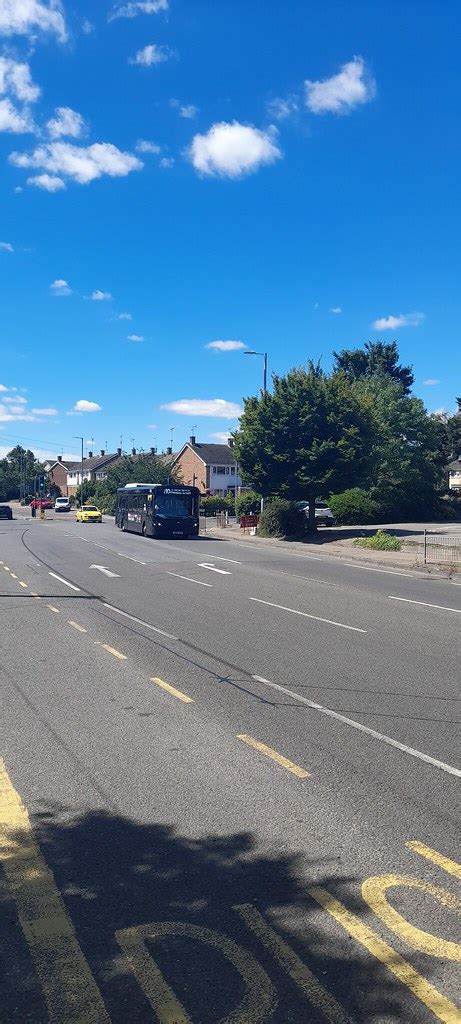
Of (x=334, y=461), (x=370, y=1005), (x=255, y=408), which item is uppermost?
(x=255, y=408)

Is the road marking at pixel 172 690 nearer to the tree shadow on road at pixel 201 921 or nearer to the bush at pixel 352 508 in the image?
the tree shadow on road at pixel 201 921

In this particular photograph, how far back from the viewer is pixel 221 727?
7262 millimetres

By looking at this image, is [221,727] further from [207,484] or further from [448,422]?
[207,484]

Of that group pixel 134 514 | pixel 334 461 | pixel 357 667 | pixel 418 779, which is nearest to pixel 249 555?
pixel 334 461

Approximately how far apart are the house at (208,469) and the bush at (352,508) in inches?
1685

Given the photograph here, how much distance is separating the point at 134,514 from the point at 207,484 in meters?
50.6

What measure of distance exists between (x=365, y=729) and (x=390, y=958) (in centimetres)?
358

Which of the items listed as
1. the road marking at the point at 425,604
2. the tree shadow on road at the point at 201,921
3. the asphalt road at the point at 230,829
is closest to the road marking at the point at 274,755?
the asphalt road at the point at 230,829

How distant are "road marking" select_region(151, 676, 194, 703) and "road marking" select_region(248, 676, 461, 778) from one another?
97 cm

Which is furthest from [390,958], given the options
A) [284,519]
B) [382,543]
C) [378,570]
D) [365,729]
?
[284,519]

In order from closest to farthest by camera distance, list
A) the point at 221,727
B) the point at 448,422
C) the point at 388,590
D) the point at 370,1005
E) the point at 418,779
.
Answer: the point at 370,1005, the point at 418,779, the point at 221,727, the point at 388,590, the point at 448,422

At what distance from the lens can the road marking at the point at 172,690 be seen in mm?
8281

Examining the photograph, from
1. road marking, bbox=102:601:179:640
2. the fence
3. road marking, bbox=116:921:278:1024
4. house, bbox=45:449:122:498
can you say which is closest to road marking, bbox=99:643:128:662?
road marking, bbox=102:601:179:640

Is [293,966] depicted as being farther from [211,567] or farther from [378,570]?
[378,570]
